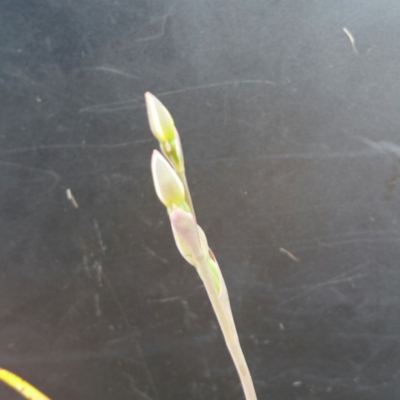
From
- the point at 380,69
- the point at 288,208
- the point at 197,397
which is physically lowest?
the point at 197,397

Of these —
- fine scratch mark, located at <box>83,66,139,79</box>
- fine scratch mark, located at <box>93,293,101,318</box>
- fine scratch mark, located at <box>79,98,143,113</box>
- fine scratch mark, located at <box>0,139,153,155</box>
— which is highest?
fine scratch mark, located at <box>83,66,139,79</box>

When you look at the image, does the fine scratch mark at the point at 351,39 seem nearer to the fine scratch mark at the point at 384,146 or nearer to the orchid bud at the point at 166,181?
the fine scratch mark at the point at 384,146

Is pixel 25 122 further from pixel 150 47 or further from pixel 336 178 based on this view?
pixel 336 178

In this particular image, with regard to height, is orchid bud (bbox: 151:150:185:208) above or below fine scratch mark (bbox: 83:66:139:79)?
above

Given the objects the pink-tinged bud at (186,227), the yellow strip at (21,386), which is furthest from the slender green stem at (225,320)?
the yellow strip at (21,386)

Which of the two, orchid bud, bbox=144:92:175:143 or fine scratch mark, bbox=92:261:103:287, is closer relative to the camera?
orchid bud, bbox=144:92:175:143

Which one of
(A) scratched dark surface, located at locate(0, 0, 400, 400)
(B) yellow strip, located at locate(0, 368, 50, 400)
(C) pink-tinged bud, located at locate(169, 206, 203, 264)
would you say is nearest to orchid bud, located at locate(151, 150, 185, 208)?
(C) pink-tinged bud, located at locate(169, 206, 203, 264)

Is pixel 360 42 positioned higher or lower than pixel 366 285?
higher

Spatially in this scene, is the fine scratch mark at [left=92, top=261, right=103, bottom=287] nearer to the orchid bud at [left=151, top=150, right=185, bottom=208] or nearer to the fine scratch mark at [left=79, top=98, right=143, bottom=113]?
the fine scratch mark at [left=79, top=98, right=143, bottom=113]

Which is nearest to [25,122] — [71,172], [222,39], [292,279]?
[71,172]
